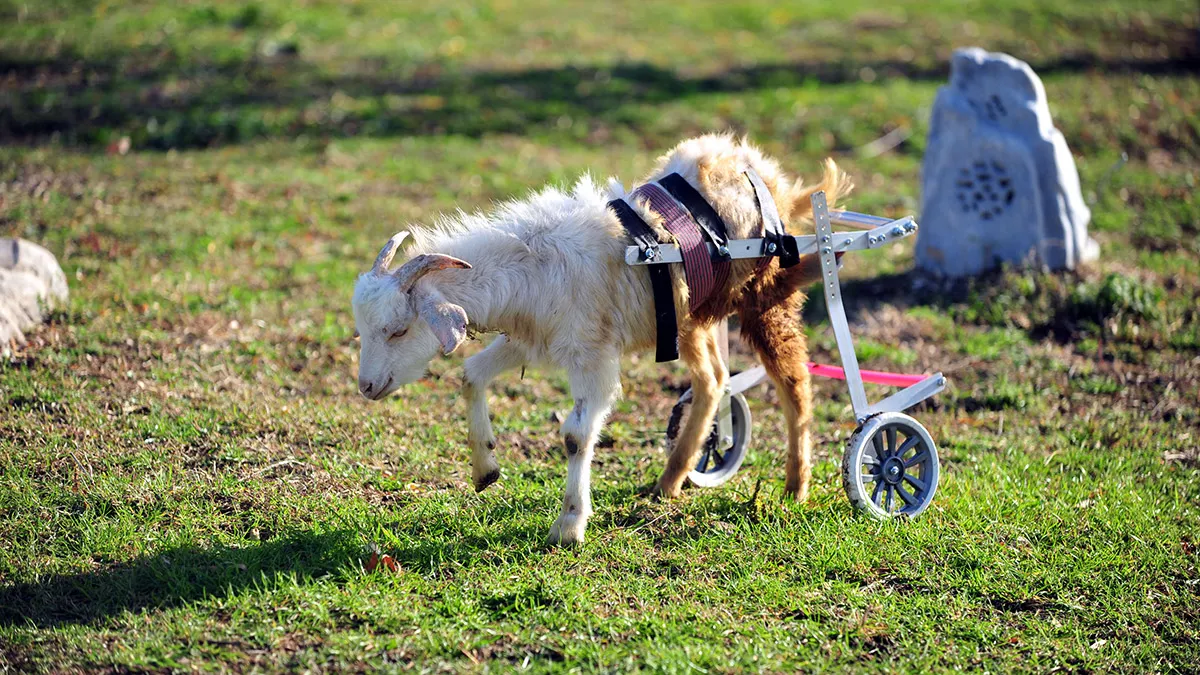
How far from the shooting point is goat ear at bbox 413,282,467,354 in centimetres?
461

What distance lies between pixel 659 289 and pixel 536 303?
562 millimetres

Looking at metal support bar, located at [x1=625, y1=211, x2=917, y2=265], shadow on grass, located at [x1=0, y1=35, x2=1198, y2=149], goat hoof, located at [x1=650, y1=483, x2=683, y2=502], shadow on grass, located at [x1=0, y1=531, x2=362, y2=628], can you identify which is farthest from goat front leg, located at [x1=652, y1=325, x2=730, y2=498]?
shadow on grass, located at [x1=0, y1=35, x2=1198, y2=149]

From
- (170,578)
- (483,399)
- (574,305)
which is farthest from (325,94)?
(170,578)

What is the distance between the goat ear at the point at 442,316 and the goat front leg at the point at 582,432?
568 mm

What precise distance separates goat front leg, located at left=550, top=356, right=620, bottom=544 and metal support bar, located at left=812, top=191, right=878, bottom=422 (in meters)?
1.07

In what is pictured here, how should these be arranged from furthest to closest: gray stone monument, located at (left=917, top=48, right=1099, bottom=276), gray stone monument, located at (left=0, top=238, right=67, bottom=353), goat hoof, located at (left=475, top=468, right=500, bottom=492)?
gray stone monument, located at (left=917, top=48, right=1099, bottom=276)
gray stone monument, located at (left=0, top=238, right=67, bottom=353)
goat hoof, located at (left=475, top=468, right=500, bottom=492)

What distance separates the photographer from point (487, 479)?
522 cm

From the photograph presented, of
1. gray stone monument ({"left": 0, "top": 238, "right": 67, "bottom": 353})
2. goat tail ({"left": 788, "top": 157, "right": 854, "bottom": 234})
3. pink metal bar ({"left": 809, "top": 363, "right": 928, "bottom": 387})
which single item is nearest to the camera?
goat tail ({"left": 788, "top": 157, "right": 854, "bottom": 234})

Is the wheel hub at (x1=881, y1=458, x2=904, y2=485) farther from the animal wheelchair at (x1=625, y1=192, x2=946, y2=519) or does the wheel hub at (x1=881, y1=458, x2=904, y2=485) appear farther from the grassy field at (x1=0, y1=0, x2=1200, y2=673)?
the grassy field at (x1=0, y1=0, x2=1200, y2=673)

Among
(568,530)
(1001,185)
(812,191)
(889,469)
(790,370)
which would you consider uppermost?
(812,191)

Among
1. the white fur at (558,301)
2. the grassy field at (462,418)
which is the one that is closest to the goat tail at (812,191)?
the white fur at (558,301)

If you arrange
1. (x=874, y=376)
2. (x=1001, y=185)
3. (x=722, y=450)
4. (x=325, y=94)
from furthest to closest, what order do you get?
(x=325, y=94) → (x=1001, y=185) → (x=722, y=450) → (x=874, y=376)

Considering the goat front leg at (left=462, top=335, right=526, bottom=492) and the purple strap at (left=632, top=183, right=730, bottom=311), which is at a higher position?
the purple strap at (left=632, top=183, right=730, bottom=311)

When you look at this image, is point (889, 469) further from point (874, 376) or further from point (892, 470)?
point (874, 376)
